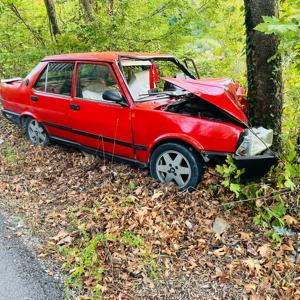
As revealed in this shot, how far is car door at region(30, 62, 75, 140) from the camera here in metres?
5.62

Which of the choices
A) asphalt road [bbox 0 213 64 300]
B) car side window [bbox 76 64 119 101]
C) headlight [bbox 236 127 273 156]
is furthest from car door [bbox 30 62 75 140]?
headlight [bbox 236 127 273 156]

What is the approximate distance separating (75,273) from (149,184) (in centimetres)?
171

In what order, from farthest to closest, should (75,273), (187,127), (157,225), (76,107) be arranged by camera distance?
(76,107) → (187,127) → (157,225) → (75,273)

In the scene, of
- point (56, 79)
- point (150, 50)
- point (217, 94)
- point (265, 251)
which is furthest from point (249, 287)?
point (150, 50)

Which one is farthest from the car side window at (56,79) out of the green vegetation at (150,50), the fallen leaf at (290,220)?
the fallen leaf at (290,220)

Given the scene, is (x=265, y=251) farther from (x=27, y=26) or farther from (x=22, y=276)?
(x=27, y=26)

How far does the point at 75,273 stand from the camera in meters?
3.38

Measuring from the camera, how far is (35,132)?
6496mm

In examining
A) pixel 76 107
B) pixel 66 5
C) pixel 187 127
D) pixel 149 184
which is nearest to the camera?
pixel 187 127

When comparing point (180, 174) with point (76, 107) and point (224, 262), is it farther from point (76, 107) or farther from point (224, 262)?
point (76, 107)

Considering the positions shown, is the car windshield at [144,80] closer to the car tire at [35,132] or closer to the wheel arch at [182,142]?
the wheel arch at [182,142]

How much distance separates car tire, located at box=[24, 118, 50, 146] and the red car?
19mm

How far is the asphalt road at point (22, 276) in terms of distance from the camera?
3201 millimetres

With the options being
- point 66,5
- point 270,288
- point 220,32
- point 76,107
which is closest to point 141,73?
point 76,107
